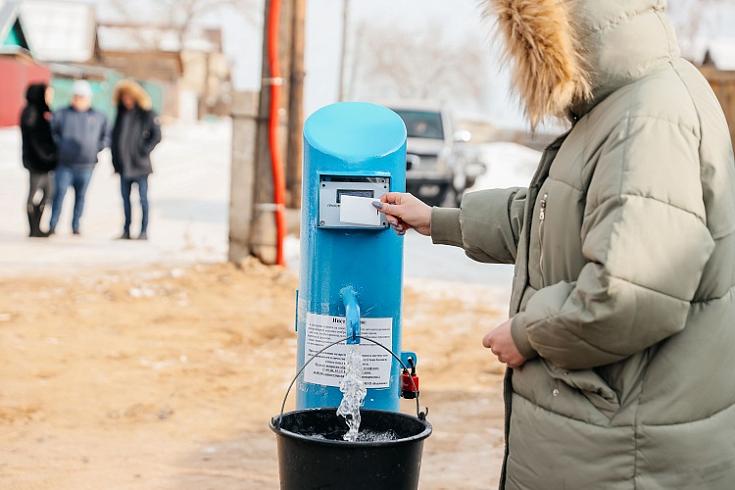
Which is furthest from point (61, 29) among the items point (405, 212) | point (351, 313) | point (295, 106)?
point (405, 212)

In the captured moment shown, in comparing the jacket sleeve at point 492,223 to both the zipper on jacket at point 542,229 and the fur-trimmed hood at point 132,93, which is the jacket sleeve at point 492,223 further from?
the fur-trimmed hood at point 132,93

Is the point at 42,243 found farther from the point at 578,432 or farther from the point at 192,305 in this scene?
the point at 578,432

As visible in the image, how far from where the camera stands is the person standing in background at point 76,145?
12.7 meters

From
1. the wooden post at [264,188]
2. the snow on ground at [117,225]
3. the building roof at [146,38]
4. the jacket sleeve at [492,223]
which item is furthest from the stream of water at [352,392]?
the building roof at [146,38]

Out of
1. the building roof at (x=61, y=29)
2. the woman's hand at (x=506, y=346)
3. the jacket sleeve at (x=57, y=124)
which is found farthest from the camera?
the building roof at (x=61, y=29)

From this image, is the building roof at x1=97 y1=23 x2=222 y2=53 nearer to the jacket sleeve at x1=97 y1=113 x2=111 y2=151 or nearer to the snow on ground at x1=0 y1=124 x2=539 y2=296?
the snow on ground at x1=0 y1=124 x2=539 y2=296

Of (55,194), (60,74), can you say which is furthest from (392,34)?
(55,194)

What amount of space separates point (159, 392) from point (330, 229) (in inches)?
116

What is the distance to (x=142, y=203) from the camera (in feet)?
41.6

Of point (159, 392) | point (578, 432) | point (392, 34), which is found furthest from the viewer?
point (392, 34)

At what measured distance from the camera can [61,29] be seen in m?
65.0

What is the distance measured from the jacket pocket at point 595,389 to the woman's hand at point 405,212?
3.09 feet

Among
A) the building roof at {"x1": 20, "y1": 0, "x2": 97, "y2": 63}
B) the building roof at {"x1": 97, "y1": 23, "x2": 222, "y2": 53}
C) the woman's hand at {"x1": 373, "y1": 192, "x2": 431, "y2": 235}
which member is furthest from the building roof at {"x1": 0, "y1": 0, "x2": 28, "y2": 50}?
the woman's hand at {"x1": 373, "y1": 192, "x2": 431, "y2": 235}

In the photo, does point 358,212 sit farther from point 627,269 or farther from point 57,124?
point 57,124
